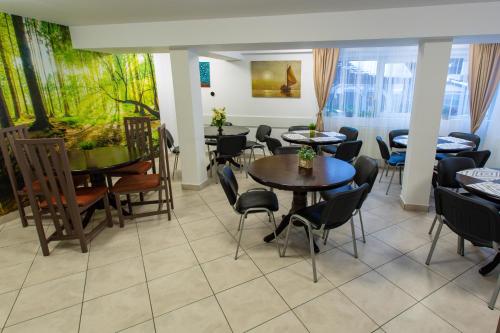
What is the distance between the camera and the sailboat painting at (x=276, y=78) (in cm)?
582

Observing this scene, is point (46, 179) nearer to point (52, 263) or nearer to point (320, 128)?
point (52, 263)

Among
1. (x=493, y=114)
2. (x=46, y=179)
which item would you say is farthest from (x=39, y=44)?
(x=493, y=114)

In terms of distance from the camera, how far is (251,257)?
2.68 metres

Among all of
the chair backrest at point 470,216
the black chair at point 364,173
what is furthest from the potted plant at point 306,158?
the chair backrest at point 470,216

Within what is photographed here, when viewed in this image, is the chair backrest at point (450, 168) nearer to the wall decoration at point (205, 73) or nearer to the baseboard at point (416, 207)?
the baseboard at point (416, 207)

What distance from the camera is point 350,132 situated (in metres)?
5.08

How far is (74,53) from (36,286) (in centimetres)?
350

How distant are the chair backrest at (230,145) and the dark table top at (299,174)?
53.9 inches

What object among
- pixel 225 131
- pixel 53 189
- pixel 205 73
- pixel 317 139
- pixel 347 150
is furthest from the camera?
pixel 205 73

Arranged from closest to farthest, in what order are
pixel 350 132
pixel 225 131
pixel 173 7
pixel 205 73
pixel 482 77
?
pixel 173 7 → pixel 482 77 → pixel 350 132 → pixel 225 131 → pixel 205 73

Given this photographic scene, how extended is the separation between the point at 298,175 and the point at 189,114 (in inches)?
84.8

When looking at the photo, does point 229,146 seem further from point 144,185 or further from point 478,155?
point 478,155

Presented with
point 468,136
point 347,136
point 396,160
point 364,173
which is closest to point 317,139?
point 347,136

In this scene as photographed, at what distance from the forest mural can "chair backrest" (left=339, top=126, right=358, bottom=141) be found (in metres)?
3.81
